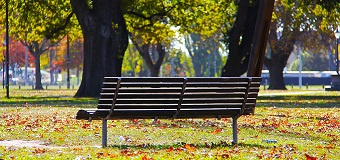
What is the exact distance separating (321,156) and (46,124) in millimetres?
8654

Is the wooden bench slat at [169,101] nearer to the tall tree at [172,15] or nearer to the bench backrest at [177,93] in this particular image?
the bench backrest at [177,93]

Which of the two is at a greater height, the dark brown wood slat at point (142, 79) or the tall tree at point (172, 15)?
the tall tree at point (172, 15)

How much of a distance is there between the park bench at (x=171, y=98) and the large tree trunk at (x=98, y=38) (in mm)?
28393

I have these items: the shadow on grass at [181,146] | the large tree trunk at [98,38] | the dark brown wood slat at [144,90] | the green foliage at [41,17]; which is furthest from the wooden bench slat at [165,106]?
the green foliage at [41,17]

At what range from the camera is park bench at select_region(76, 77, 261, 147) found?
556 inches

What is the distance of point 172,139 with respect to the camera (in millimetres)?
16312

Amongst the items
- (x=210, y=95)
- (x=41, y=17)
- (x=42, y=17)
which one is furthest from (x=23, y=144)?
(x=42, y=17)

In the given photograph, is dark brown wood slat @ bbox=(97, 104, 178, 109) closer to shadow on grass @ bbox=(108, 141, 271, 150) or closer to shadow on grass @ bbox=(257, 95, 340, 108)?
shadow on grass @ bbox=(108, 141, 271, 150)

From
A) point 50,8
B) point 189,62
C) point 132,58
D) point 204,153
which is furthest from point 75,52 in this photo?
point 204,153

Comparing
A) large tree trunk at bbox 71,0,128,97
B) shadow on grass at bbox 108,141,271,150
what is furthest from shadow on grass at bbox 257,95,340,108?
shadow on grass at bbox 108,141,271,150

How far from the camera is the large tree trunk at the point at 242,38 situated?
155ft

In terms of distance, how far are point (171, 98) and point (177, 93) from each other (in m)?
0.11

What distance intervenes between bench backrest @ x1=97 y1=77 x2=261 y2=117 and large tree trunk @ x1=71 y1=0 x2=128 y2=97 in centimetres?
2836

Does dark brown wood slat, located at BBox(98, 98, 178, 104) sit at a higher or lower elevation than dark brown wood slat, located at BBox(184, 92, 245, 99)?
lower
